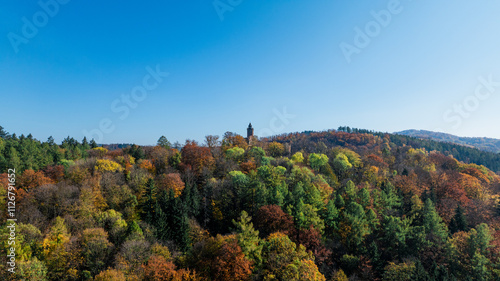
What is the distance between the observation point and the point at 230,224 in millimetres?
47062

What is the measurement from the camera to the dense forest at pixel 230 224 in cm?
3088

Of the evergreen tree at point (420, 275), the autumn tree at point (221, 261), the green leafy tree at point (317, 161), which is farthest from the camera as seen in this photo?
the green leafy tree at point (317, 161)

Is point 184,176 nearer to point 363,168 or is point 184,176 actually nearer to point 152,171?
point 152,171

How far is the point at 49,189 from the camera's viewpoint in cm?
4131

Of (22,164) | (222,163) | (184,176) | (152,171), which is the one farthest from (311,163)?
(22,164)

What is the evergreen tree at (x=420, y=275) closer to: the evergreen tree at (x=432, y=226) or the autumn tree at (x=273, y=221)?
the evergreen tree at (x=432, y=226)

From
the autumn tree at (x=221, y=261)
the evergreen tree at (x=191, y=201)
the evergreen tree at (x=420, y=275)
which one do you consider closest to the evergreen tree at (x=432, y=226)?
the evergreen tree at (x=420, y=275)

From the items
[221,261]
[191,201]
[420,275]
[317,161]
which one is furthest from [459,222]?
[191,201]

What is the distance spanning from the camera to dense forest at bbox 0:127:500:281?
30.9m

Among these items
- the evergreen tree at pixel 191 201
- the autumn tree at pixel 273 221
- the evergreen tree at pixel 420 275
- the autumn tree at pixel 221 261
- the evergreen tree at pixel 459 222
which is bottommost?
the evergreen tree at pixel 420 275

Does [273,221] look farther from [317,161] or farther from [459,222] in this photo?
[317,161]

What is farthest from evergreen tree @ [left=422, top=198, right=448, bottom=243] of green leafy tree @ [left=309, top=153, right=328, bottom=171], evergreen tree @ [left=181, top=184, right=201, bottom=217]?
evergreen tree @ [left=181, top=184, right=201, bottom=217]

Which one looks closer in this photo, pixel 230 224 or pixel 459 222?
pixel 459 222

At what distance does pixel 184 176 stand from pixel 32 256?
A: 1116 inches
